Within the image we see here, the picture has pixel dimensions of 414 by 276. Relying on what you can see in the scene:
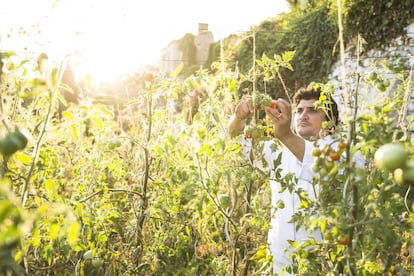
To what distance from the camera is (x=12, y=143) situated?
2.25 ft

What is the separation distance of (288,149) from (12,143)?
146cm

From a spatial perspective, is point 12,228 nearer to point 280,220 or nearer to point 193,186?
point 193,186

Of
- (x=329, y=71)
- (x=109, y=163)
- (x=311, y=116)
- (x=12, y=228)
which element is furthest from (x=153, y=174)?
(x=329, y=71)

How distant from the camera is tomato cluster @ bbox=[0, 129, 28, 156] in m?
0.68

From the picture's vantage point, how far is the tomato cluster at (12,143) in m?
0.68

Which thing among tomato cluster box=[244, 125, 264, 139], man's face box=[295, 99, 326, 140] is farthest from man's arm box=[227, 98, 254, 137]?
man's face box=[295, 99, 326, 140]

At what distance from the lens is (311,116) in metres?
2.28

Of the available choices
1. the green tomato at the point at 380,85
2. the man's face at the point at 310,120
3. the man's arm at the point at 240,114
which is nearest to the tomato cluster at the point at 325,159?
the green tomato at the point at 380,85

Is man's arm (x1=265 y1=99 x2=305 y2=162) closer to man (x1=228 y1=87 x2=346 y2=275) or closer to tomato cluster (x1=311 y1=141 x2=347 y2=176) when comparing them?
man (x1=228 y1=87 x2=346 y2=275)

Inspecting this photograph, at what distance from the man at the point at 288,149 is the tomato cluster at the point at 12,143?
0.74m

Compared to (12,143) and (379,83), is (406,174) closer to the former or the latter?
(379,83)

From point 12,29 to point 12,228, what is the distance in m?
1.88

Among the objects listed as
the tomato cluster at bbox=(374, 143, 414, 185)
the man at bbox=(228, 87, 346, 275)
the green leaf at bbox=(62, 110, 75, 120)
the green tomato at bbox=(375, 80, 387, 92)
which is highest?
the green tomato at bbox=(375, 80, 387, 92)

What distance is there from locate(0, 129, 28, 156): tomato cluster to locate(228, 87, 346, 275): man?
0.74m
